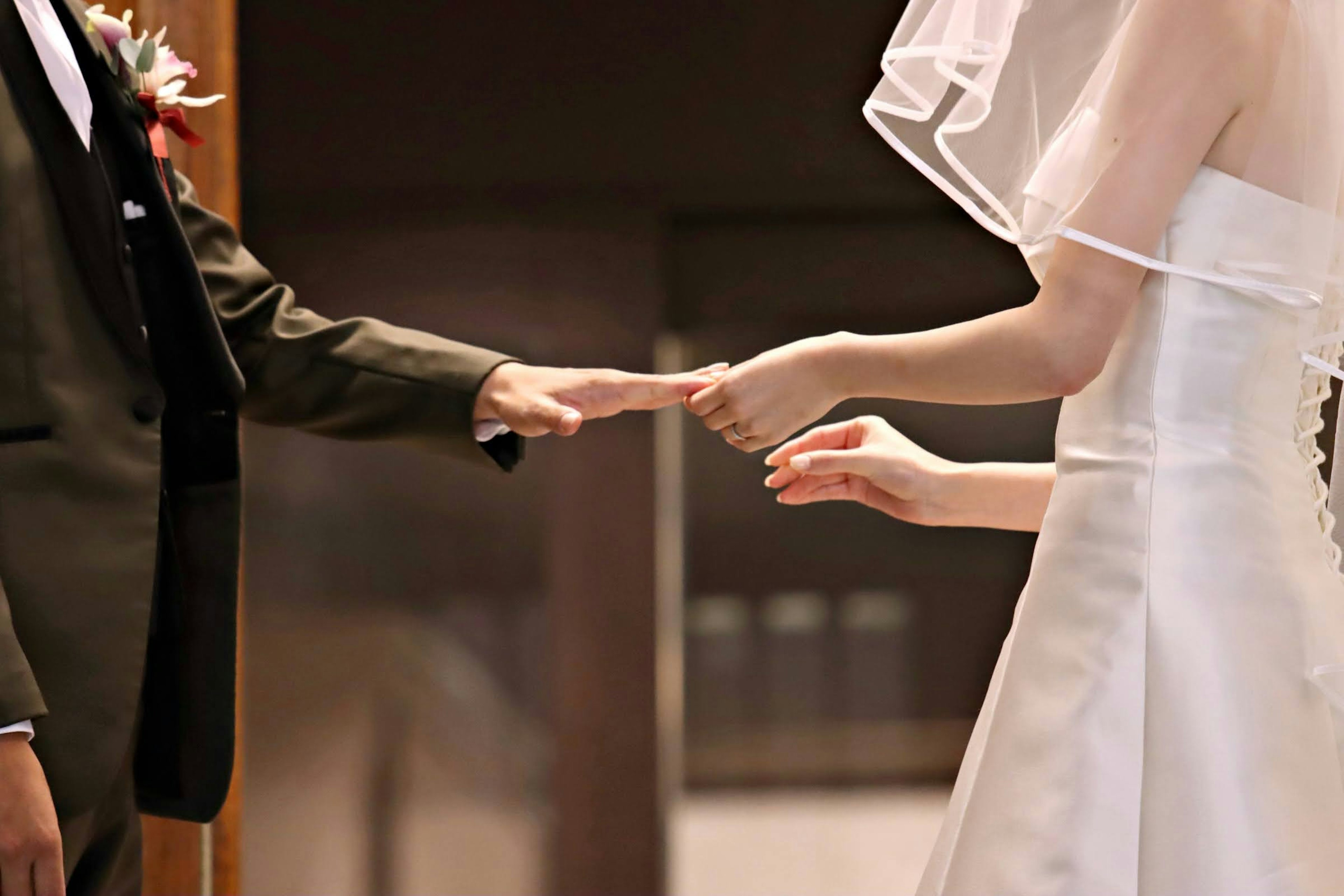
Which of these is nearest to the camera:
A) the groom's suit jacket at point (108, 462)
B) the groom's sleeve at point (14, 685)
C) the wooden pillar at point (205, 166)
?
the groom's sleeve at point (14, 685)

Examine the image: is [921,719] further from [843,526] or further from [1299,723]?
[1299,723]

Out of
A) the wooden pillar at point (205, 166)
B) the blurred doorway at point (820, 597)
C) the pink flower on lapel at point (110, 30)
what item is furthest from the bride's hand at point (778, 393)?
the blurred doorway at point (820, 597)

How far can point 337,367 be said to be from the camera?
4.17 ft

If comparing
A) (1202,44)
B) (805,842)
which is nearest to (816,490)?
(1202,44)

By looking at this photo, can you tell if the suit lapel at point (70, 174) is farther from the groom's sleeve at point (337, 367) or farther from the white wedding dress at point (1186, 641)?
the white wedding dress at point (1186, 641)

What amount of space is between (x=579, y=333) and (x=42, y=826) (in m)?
1.56

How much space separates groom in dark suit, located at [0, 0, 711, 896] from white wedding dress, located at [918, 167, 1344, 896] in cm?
44

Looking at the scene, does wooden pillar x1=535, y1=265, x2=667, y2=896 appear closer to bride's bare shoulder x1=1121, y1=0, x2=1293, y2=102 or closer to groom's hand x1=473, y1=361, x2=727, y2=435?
groom's hand x1=473, y1=361, x2=727, y2=435

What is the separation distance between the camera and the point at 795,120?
2.29 metres

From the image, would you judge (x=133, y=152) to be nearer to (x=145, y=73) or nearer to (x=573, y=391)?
(x=145, y=73)

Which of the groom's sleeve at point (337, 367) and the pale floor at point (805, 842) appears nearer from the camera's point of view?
the groom's sleeve at point (337, 367)

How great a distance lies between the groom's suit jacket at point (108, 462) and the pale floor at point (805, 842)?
1454 mm

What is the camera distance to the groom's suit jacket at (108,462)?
920 millimetres

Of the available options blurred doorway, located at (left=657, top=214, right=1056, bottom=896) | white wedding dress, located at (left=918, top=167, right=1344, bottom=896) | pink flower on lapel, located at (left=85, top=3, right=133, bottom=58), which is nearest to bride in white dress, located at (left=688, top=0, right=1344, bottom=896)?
white wedding dress, located at (left=918, top=167, right=1344, bottom=896)
